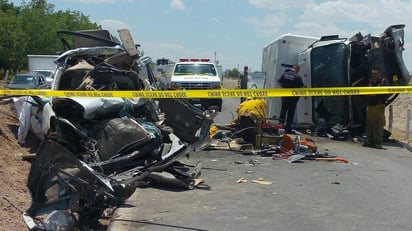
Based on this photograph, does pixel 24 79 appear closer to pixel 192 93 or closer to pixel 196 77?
pixel 196 77

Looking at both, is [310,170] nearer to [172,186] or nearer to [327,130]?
[172,186]

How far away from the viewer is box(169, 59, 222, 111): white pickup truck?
73.6 feet

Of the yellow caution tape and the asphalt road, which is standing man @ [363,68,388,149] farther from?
the yellow caution tape

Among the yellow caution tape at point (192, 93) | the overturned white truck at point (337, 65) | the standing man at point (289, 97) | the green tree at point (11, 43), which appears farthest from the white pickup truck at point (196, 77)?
the green tree at point (11, 43)

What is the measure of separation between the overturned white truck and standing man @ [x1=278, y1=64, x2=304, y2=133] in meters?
0.71

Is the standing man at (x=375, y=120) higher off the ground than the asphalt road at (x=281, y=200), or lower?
higher

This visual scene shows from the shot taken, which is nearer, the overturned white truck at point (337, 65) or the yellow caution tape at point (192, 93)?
the yellow caution tape at point (192, 93)

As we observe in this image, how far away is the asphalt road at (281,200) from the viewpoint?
625 cm

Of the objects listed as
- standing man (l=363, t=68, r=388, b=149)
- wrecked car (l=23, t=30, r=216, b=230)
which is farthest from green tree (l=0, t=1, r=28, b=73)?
standing man (l=363, t=68, r=388, b=149)

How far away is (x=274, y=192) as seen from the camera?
7910 millimetres

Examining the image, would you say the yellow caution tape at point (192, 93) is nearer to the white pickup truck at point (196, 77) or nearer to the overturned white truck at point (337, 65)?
the overturned white truck at point (337, 65)

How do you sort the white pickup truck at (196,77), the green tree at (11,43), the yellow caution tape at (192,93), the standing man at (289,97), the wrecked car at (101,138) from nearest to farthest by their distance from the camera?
the wrecked car at (101,138), the yellow caution tape at (192,93), the standing man at (289,97), the white pickup truck at (196,77), the green tree at (11,43)

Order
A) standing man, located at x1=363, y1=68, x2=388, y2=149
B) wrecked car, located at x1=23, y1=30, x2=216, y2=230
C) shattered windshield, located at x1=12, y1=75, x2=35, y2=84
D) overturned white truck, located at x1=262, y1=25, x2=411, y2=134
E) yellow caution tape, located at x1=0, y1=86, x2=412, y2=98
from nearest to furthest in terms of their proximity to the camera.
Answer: wrecked car, located at x1=23, y1=30, x2=216, y2=230 → yellow caution tape, located at x1=0, y1=86, x2=412, y2=98 → standing man, located at x1=363, y1=68, x2=388, y2=149 → overturned white truck, located at x1=262, y1=25, x2=411, y2=134 → shattered windshield, located at x1=12, y1=75, x2=35, y2=84

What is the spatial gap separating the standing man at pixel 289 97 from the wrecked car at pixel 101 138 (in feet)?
17.8
